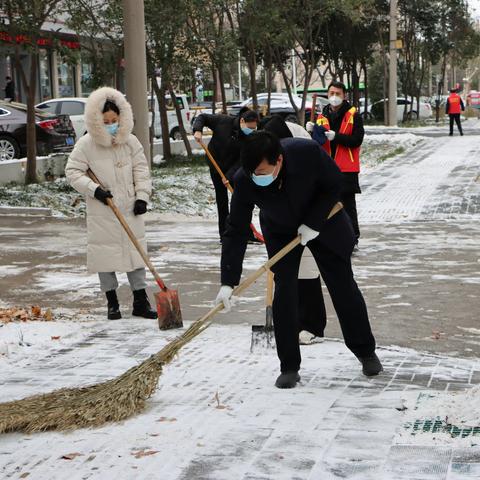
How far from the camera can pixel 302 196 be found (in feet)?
17.1

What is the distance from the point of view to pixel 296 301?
5.45 meters

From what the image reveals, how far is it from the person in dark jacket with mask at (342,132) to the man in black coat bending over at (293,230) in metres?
4.28

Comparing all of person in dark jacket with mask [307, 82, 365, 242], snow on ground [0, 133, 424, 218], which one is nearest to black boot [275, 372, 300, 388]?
person in dark jacket with mask [307, 82, 365, 242]

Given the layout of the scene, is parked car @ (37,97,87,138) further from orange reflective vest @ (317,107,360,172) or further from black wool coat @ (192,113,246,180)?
orange reflective vest @ (317,107,360,172)

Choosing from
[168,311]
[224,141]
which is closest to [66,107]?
[224,141]

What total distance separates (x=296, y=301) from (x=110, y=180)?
7.72 ft

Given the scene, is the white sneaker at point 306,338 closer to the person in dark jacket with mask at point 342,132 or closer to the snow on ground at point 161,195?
the person in dark jacket with mask at point 342,132

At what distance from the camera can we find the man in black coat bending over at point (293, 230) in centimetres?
512

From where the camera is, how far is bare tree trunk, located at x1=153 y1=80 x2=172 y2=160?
769 inches

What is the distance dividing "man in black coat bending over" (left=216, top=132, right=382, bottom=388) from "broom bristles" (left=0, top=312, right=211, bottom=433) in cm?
46

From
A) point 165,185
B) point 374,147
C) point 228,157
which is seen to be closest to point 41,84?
point 374,147

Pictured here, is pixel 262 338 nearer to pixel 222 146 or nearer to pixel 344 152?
pixel 344 152

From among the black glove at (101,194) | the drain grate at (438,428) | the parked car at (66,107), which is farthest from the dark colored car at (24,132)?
the drain grate at (438,428)

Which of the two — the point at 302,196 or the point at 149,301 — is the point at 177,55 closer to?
the point at 149,301
